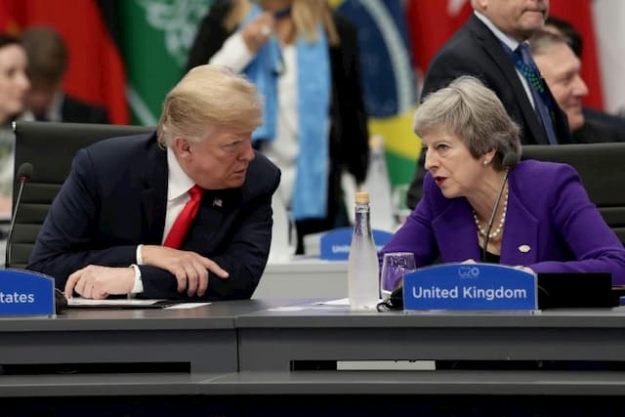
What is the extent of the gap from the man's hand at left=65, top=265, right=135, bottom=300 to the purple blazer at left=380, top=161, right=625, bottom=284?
2.16ft

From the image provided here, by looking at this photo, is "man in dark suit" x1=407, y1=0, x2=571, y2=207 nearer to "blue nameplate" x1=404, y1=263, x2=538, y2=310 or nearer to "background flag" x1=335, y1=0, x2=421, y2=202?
"blue nameplate" x1=404, y1=263, x2=538, y2=310

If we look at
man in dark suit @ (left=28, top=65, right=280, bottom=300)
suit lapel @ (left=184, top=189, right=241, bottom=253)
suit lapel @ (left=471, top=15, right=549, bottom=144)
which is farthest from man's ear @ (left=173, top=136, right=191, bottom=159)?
suit lapel @ (left=471, top=15, right=549, bottom=144)

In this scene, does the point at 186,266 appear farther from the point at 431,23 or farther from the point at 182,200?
the point at 431,23

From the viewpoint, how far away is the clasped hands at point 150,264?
3391mm

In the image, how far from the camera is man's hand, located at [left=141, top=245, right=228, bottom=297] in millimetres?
3422

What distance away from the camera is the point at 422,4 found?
660 centimetres

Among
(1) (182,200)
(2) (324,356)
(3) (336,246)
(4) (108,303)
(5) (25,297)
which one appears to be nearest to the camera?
(2) (324,356)

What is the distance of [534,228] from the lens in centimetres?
346

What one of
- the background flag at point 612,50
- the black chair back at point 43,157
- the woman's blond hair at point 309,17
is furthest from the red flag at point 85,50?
the black chair back at point 43,157

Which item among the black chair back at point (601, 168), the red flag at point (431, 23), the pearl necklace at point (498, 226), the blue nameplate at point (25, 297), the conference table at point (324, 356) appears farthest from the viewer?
the red flag at point (431, 23)

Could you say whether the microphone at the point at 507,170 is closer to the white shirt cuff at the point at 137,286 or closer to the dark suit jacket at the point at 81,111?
the white shirt cuff at the point at 137,286

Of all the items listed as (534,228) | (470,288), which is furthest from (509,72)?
(470,288)

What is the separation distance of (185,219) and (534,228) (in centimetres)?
81

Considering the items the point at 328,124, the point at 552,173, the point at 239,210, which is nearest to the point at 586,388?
the point at 552,173
